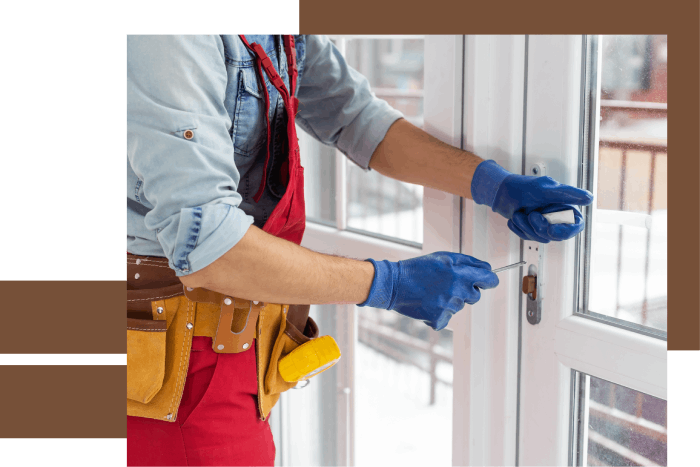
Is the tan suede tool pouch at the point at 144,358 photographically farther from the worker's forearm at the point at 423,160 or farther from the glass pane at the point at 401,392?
the glass pane at the point at 401,392

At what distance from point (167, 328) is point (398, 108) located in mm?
825

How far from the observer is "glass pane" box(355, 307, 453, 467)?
5.24 feet

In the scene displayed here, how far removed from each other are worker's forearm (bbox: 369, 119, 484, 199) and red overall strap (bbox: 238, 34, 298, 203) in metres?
0.25

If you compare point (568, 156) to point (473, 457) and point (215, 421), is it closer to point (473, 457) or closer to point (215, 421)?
point (473, 457)

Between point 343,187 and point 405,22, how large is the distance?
714 millimetres

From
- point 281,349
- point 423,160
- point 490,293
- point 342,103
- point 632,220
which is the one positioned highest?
point 342,103

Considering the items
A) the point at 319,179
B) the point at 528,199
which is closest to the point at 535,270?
the point at 528,199

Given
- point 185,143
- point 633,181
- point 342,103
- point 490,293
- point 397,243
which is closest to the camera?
point 185,143

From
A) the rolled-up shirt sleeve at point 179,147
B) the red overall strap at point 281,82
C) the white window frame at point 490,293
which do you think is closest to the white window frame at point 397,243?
the white window frame at point 490,293

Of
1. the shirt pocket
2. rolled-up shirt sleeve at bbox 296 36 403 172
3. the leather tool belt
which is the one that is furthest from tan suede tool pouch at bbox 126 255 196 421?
rolled-up shirt sleeve at bbox 296 36 403 172

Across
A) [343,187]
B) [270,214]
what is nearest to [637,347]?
[270,214]

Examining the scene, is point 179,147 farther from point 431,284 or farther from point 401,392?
point 401,392

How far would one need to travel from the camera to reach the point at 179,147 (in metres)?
0.93

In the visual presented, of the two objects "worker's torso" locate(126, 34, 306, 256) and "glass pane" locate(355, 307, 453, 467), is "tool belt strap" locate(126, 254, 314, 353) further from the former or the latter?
"glass pane" locate(355, 307, 453, 467)
